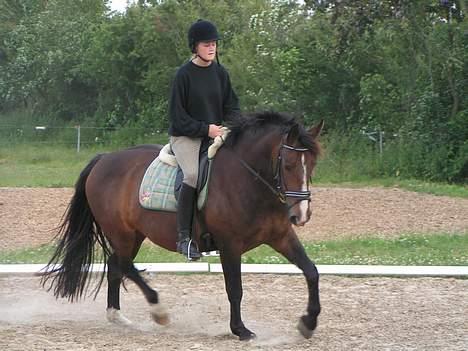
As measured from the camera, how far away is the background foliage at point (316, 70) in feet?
64.6

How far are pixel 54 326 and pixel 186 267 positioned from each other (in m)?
2.77

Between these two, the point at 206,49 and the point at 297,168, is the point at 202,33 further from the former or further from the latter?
the point at 297,168

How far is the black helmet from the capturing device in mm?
6379

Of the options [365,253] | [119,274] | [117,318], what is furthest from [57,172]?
[117,318]

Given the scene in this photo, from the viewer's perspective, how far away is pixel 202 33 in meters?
6.38

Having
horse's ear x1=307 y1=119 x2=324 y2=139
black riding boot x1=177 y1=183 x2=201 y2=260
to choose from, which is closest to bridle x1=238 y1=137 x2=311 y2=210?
horse's ear x1=307 y1=119 x2=324 y2=139

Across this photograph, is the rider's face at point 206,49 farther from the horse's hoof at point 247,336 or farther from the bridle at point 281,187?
the horse's hoof at point 247,336

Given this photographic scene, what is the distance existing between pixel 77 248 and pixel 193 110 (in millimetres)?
1857

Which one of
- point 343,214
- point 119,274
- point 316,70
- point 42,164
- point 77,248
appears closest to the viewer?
point 119,274

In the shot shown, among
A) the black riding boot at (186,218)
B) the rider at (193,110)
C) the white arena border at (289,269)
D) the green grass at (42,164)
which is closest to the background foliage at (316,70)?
the green grass at (42,164)

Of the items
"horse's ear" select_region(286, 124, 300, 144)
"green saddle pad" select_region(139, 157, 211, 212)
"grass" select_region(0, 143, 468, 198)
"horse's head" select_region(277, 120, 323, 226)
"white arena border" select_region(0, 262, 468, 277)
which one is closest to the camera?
"horse's head" select_region(277, 120, 323, 226)

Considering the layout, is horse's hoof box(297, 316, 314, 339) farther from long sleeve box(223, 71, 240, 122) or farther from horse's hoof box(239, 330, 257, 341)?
long sleeve box(223, 71, 240, 122)

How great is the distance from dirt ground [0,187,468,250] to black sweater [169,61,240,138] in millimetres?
5577

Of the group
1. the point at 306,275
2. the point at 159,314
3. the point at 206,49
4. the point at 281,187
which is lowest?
the point at 159,314
